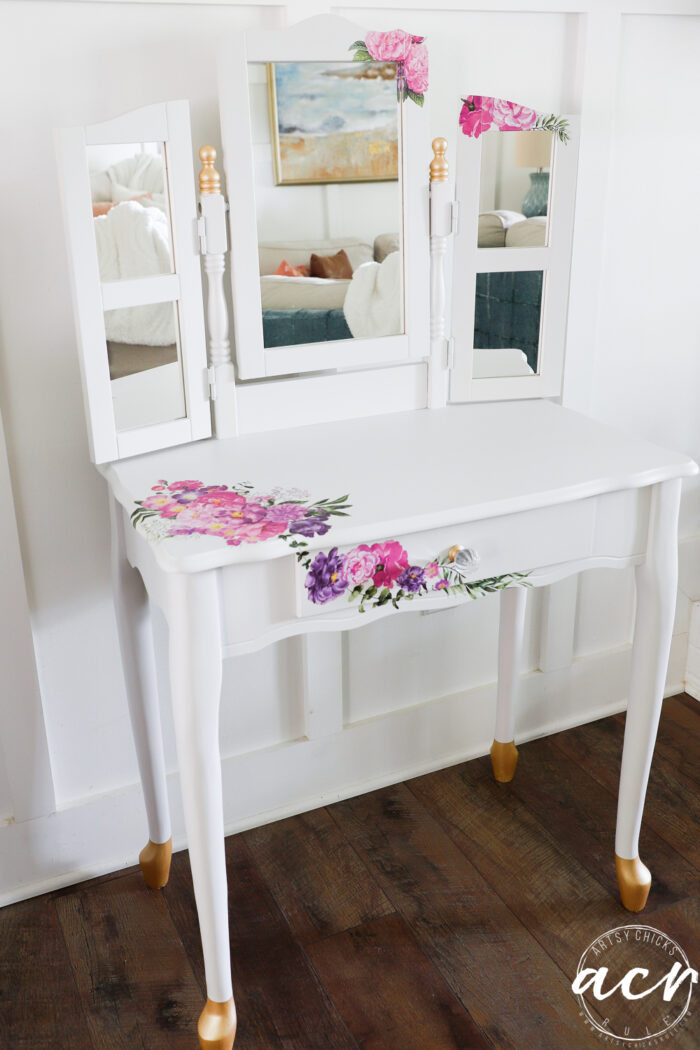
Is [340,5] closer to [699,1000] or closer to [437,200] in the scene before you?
[437,200]

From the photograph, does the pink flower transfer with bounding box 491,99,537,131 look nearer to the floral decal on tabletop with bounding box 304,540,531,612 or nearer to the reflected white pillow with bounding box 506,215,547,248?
the reflected white pillow with bounding box 506,215,547,248

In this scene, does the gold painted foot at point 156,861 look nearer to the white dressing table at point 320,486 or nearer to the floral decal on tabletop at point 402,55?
the white dressing table at point 320,486

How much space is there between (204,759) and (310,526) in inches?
12.8

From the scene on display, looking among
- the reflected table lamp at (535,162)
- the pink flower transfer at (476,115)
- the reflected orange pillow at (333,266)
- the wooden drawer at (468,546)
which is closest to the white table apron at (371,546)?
the wooden drawer at (468,546)

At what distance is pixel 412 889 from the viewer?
1.68m

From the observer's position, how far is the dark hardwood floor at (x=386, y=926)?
4.69 feet

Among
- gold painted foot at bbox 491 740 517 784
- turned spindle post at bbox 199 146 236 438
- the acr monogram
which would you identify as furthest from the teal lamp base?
the acr monogram

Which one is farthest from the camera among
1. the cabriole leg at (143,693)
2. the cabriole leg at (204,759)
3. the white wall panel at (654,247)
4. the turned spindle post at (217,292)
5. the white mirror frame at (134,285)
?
the white wall panel at (654,247)

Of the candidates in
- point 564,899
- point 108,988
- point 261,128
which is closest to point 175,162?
point 261,128

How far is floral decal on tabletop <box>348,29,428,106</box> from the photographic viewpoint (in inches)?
55.8

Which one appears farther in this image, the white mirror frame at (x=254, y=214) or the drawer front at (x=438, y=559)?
the white mirror frame at (x=254, y=214)

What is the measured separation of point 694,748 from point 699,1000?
2.22ft

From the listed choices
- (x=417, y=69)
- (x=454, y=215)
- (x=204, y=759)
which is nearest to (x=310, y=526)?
(x=204, y=759)

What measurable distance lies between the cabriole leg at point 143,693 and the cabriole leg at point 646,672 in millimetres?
755
